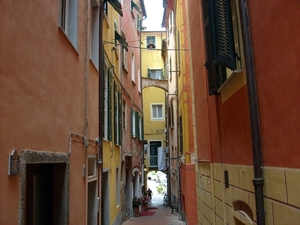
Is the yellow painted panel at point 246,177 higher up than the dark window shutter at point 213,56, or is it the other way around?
the dark window shutter at point 213,56

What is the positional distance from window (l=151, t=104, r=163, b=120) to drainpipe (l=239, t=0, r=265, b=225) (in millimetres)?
27832

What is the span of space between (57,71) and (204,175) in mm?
4187

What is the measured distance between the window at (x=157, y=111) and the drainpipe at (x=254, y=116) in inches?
1096

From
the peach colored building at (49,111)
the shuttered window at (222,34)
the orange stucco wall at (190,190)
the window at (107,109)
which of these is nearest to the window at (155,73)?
the orange stucco wall at (190,190)

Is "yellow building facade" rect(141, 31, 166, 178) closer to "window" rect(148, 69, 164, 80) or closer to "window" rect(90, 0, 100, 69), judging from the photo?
"window" rect(148, 69, 164, 80)

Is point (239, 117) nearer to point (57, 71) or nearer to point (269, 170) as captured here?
point (269, 170)

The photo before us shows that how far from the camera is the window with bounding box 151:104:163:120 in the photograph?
3192 cm

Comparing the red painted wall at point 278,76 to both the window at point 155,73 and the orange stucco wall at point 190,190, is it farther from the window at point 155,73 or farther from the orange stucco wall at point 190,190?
the window at point 155,73

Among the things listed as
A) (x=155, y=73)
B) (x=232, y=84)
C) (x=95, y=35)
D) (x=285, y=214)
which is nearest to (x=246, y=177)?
(x=285, y=214)

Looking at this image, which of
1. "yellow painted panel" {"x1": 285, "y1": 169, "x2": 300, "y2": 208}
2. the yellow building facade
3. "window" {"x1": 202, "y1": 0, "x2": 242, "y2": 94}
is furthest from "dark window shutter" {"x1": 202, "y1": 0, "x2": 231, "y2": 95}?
the yellow building facade

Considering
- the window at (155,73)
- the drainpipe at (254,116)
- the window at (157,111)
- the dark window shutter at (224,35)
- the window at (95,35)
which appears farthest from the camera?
the window at (155,73)

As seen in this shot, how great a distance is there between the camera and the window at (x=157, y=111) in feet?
105

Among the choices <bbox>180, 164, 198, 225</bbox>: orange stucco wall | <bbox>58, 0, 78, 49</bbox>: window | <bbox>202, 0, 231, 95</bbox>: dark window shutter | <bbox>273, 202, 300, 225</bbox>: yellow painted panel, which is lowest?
<bbox>180, 164, 198, 225</bbox>: orange stucco wall

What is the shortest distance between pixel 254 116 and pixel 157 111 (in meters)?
28.3
